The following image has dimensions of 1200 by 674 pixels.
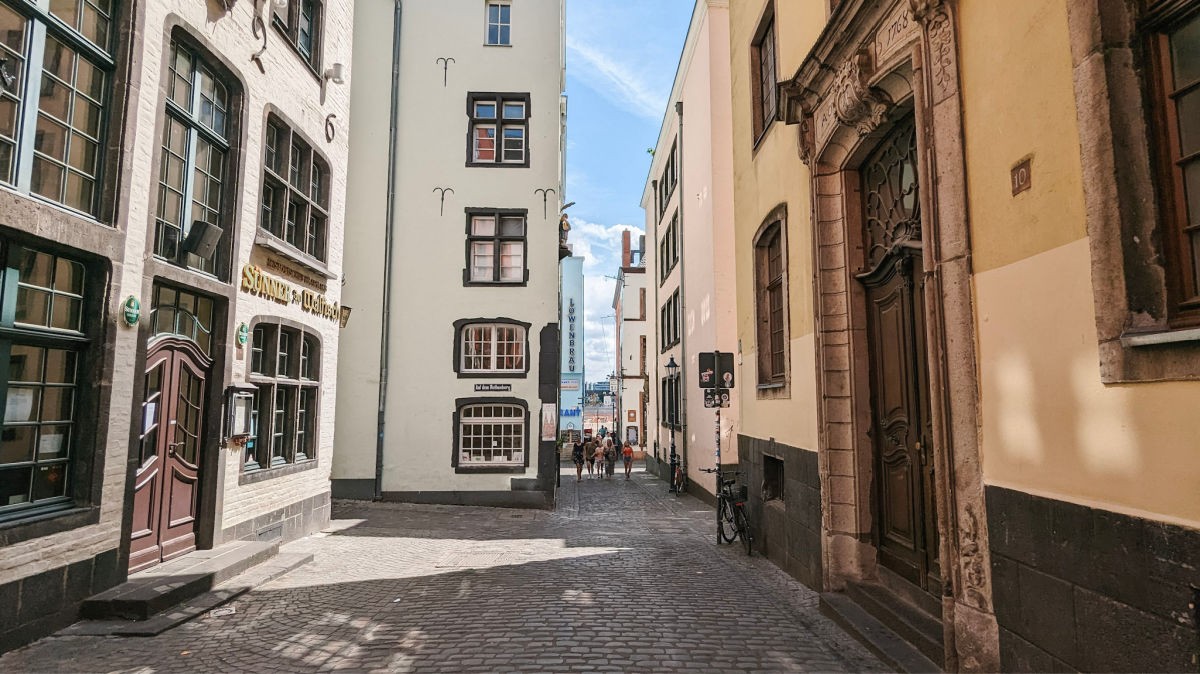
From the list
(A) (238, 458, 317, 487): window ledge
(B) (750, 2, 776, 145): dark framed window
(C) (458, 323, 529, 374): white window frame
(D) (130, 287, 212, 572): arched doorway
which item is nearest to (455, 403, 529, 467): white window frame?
(C) (458, 323, 529, 374): white window frame

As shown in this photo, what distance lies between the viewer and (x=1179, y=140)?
3.19 meters

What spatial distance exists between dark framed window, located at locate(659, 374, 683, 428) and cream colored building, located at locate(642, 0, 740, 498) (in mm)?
35

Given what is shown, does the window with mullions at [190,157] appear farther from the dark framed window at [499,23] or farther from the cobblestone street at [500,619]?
the dark framed window at [499,23]

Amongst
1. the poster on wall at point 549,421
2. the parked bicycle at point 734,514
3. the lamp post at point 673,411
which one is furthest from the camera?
the lamp post at point 673,411

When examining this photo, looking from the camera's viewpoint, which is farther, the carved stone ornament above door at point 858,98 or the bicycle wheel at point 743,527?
the bicycle wheel at point 743,527

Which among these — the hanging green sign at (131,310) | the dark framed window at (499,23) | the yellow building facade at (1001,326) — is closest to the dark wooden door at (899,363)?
A: the yellow building facade at (1001,326)

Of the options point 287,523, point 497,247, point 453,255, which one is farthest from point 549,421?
point 287,523

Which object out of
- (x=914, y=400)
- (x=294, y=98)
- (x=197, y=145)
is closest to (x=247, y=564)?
(x=197, y=145)

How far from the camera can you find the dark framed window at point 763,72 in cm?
997

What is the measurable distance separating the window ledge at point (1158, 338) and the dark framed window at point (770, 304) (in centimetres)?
590

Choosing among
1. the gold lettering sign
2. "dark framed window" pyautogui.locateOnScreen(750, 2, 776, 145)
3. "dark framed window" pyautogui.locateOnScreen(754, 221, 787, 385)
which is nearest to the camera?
"dark framed window" pyautogui.locateOnScreen(754, 221, 787, 385)

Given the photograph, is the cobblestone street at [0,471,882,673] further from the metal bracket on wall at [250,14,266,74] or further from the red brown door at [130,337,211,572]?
the metal bracket on wall at [250,14,266,74]

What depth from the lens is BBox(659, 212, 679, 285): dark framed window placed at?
24156 millimetres

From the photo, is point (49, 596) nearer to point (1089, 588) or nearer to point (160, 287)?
point (160, 287)
